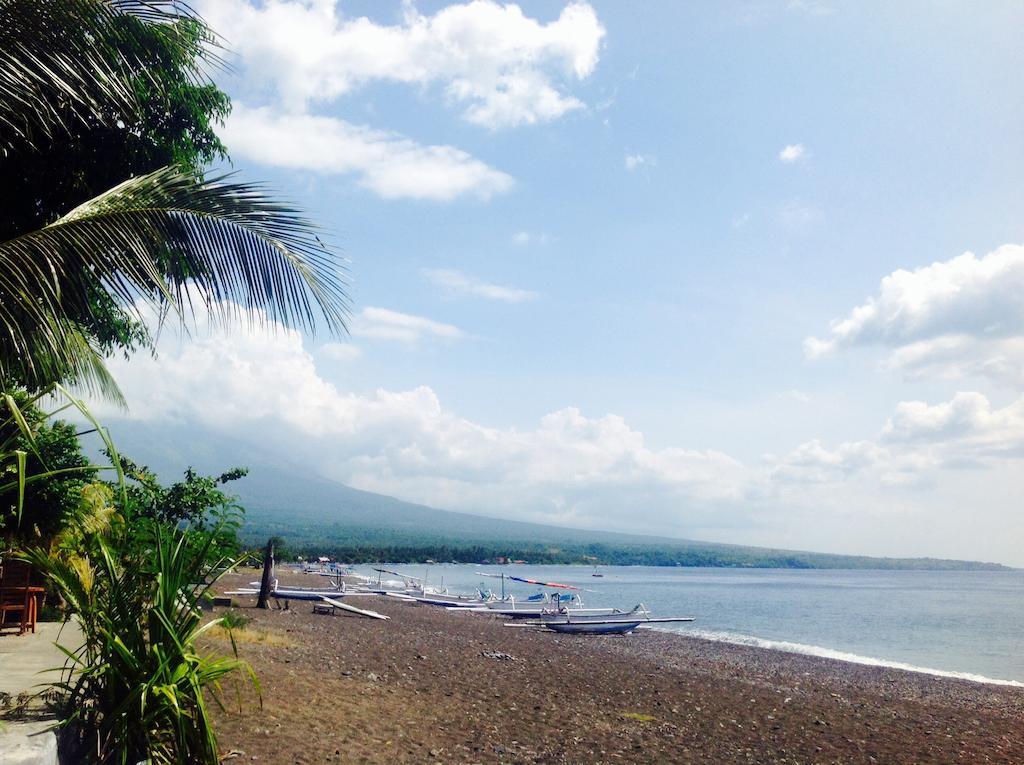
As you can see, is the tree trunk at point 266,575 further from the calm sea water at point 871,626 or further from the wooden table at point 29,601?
the calm sea water at point 871,626

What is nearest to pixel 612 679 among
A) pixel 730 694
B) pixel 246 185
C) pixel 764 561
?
pixel 730 694

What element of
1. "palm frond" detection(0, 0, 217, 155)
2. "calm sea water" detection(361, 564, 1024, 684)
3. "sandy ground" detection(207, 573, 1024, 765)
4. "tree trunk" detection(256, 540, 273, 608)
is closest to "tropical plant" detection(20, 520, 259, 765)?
"sandy ground" detection(207, 573, 1024, 765)

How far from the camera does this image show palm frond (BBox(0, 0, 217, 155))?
4.07 meters

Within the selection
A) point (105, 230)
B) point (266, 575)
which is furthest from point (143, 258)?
point (266, 575)

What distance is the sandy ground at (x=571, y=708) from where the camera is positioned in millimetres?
6801

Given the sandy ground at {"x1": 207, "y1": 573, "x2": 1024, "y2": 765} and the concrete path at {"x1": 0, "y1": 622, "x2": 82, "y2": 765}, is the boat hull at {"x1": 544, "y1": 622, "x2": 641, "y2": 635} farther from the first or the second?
the concrete path at {"x1": 0, "y1": 622, "x2": 82, "y2": 765}

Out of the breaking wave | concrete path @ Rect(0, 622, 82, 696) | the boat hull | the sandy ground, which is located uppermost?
concrete path @ Rect(0, 622, 82, 696)

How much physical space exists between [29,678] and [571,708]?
5920mm

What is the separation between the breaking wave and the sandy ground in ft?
5.39

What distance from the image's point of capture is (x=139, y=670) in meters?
4.58

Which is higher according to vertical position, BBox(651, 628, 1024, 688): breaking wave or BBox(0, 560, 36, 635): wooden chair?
BBox(0, 560, 36, 635): wooden chair

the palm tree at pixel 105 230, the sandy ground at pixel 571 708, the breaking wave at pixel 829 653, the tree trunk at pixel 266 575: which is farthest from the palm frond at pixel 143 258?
the breaking wave at pixel 829 653

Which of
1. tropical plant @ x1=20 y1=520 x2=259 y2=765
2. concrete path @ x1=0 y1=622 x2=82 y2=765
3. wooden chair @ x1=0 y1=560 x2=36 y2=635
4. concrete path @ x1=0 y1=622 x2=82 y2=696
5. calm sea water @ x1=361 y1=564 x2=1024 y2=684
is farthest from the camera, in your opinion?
calm sea water @ x1=361 y1=564 x2=1024 y2=684

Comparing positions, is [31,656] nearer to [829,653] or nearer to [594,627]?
[594,627]
